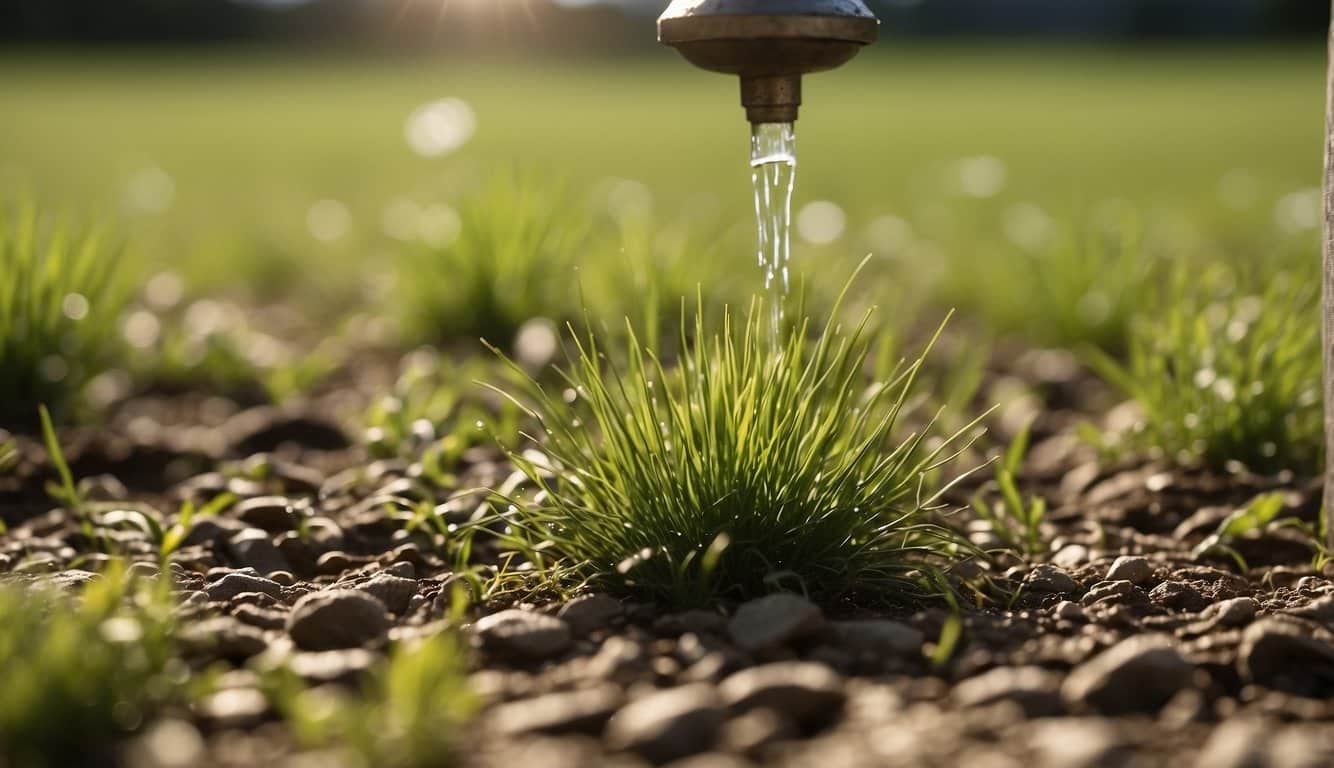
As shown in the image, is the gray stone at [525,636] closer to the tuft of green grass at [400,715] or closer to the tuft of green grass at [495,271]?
the tuft of green grass at [400,715]

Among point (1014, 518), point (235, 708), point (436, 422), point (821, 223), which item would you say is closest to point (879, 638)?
point (235, 708)

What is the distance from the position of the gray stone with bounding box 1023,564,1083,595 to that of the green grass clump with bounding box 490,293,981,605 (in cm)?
19

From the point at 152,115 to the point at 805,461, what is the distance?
18006mm

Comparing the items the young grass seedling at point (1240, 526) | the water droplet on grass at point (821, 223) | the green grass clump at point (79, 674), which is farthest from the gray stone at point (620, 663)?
the water droplet on grass at point (821, 223)

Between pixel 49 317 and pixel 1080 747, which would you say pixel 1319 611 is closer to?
pixel 1080 747

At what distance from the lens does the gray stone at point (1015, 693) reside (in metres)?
1.79

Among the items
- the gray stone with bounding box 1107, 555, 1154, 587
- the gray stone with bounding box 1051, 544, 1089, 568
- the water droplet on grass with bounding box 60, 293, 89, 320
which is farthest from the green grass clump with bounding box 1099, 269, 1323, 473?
the water droplet on grass with bounding box 60, 293, 89, 320

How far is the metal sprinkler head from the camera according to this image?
221cm

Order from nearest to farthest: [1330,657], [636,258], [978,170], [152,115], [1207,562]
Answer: [1330,657]
[1207,562]
[636,258]
[978,170]
[152,115]

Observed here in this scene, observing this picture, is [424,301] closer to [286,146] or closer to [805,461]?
[805,461]

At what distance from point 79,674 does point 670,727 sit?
28.0 inches

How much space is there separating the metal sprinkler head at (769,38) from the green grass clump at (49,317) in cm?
Answer: 184

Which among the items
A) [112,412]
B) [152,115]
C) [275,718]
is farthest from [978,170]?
[152,115]

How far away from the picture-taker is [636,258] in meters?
4.18
